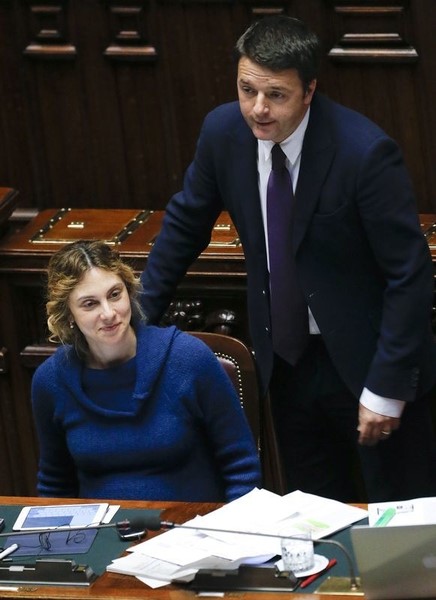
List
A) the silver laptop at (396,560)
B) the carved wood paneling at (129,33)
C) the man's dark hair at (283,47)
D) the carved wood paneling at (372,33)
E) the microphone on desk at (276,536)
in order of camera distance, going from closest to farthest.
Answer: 1. the silver laptop at (396,560)
2. the microphone on desk at (276,536)
3. the man's dark hair at (283,47)
4. the carved wood paneling at (372,33)
5. the carved wood paneling at (129,33)

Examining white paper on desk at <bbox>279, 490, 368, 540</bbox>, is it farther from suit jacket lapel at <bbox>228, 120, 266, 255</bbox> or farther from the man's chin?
the man's chin

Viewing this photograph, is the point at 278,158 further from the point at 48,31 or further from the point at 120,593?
the point at 48,31

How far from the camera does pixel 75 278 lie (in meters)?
3.79

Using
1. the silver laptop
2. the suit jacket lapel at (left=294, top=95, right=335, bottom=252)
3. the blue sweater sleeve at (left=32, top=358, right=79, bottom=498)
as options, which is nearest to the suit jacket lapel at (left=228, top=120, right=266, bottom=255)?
the suit jacket lapel at (left=294, top=95, right=335, bottom=252)

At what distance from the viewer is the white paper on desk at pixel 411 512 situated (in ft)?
10.5

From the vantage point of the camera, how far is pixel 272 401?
401 cm

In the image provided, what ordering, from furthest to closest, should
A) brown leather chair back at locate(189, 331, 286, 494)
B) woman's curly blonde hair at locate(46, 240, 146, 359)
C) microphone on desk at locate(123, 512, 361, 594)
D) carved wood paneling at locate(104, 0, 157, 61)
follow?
carved wood paneling at locate(104, 0, 157, 61)
brown leather chair back at locate(189, 331, 286, 494)
woman's curly blonde hair at locate(46, 240, 146, 359)
microphone on desk at locate(123, 512, 361, 594)

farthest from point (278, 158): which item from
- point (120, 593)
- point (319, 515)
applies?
point (120, 593)

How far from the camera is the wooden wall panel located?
16.0 ft

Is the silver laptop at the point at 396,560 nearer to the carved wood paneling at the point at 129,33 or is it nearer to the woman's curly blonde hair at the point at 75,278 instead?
the woman's curly blonde hair at the point at 75,278

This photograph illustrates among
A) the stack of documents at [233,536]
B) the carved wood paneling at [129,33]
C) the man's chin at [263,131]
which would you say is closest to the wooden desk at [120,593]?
the stack of documents at [233,536]

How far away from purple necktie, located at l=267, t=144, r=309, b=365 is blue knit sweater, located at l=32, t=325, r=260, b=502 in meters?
0.20

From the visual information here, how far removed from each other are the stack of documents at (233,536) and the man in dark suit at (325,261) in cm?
43

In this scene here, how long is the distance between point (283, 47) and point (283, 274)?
1.96 feet
